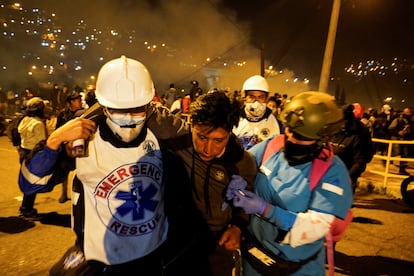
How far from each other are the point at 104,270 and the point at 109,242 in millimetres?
175

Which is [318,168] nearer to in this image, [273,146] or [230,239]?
[273,146]

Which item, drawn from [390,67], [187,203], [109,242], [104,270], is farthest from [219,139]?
[390,67]

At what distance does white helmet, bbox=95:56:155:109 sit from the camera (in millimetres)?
1979

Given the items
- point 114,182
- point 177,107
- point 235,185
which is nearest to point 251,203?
point 235,185

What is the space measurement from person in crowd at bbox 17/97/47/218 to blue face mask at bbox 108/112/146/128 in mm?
4647

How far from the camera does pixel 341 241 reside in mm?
5551

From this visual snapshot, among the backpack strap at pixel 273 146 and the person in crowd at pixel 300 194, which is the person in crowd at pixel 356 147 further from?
the person in crowd at pixel 300 194

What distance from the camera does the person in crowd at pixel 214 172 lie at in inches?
86.0

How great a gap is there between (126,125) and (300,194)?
1.14m

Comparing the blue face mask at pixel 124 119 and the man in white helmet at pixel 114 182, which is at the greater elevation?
the blue face mask at pixel 124 119

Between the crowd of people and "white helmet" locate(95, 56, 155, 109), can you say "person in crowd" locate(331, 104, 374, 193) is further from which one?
"white helmet" locate(95, 56, 155, 109)

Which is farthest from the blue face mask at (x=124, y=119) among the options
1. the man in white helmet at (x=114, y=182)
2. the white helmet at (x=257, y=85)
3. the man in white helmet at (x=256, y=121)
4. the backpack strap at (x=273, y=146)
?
the white helmet at (x=257, y=85)

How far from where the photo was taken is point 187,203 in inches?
87.3

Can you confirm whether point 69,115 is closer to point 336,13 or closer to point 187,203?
point 187,203
